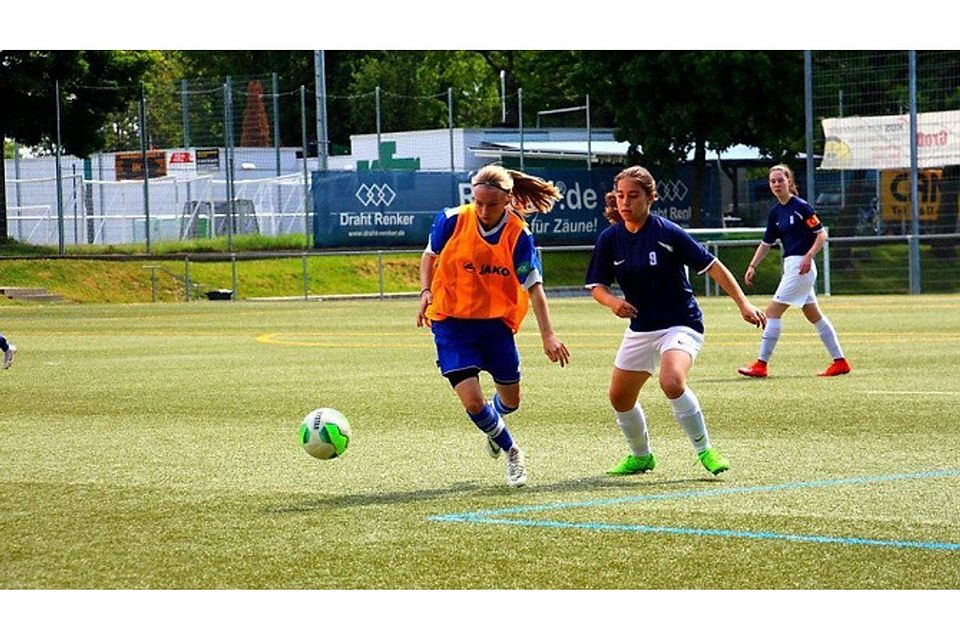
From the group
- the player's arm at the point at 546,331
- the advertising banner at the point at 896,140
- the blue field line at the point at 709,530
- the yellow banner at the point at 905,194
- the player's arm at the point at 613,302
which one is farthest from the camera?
the yellow banner at the point at 905,194

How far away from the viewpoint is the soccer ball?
31.8 ft

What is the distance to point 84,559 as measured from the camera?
7070 millimetres

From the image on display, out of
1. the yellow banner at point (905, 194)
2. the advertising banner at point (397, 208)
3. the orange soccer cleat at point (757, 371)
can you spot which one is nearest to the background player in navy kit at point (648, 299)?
the orange soccer cleat at point (757, 371)

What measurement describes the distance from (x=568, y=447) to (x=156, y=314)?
2350 cm

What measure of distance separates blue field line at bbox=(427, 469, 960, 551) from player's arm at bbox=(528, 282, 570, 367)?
A: 1.03 metres

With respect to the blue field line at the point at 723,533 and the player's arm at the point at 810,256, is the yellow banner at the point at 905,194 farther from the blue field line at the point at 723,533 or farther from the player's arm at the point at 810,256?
the blue field line at the point at 723,533

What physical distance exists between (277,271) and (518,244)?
3385 cm

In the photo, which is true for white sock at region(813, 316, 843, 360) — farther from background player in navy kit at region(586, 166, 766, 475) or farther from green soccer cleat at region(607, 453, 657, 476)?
green soccer cleat at region(607, 453, 657, 476)

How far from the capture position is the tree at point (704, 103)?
48.7 meters

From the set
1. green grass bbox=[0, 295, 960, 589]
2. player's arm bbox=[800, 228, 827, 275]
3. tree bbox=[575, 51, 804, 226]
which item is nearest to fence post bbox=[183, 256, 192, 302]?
tree bbox=[575, 51, 804, 226]

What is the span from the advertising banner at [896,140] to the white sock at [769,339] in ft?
73.7

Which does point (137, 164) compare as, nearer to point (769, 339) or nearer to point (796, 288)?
point (796, 288)
